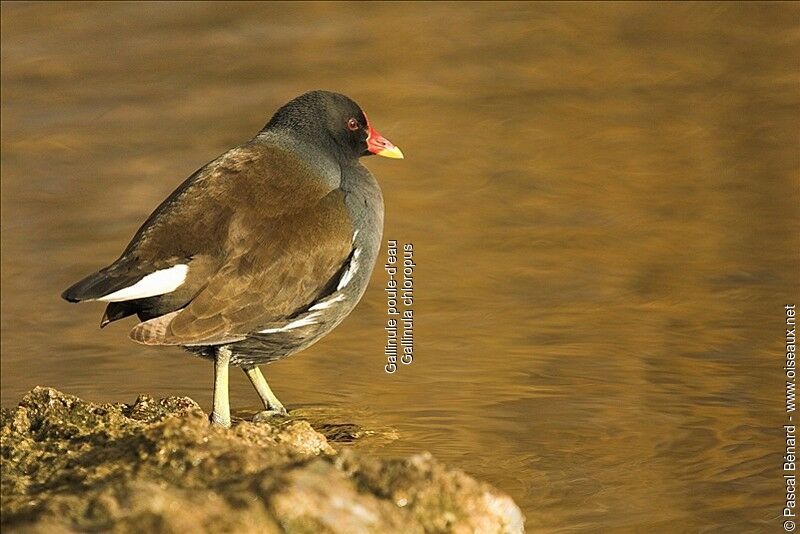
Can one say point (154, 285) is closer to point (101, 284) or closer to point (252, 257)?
point (101, 284)

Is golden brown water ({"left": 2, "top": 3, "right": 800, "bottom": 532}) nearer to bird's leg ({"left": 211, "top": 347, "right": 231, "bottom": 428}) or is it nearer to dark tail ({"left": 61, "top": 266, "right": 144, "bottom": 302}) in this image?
bird's leg ({"left": 211, "top": 347, "right": 231, "bottom": 428})

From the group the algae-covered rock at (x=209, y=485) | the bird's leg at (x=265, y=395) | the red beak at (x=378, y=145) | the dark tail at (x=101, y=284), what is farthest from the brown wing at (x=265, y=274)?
the algae-covered rock at (x=209, y=485)

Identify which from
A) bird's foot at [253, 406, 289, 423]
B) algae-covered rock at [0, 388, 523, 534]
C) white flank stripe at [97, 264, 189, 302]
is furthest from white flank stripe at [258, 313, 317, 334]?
algae-covered rock at [0, 388, 523, 534]

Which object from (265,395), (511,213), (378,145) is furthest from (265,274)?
(511,213)

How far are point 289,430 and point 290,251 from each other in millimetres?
1261

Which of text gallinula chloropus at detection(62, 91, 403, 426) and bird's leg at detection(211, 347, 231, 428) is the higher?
text gallinula chloropus at detection(62, 91, 403, 426)

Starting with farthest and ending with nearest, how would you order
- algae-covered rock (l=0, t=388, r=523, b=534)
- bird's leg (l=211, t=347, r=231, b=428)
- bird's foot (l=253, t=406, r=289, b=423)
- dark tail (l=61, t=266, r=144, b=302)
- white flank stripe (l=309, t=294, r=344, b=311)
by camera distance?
bird's foot (l=253, t=406, r=289, b=423), white flank stripe (l=309, t=294, r=344, b=311), bird's leg (l=211, t=347, r=231, b=428), dark tail (l=61, t=266, r=144, b=302), algae-covered rock (l=0, t=388, r=523, b=534)

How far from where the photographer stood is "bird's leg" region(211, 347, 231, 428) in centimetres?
520

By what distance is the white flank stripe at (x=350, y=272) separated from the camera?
17.6 feet

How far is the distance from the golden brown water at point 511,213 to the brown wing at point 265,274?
705 mm

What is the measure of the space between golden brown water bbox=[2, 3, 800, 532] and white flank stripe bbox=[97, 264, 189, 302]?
1.04 metres

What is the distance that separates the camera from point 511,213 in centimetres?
885

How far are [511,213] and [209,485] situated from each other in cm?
578

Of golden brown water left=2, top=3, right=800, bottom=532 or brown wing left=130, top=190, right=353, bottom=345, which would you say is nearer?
brown wing left=130, top=190, right=353, bottom=345
